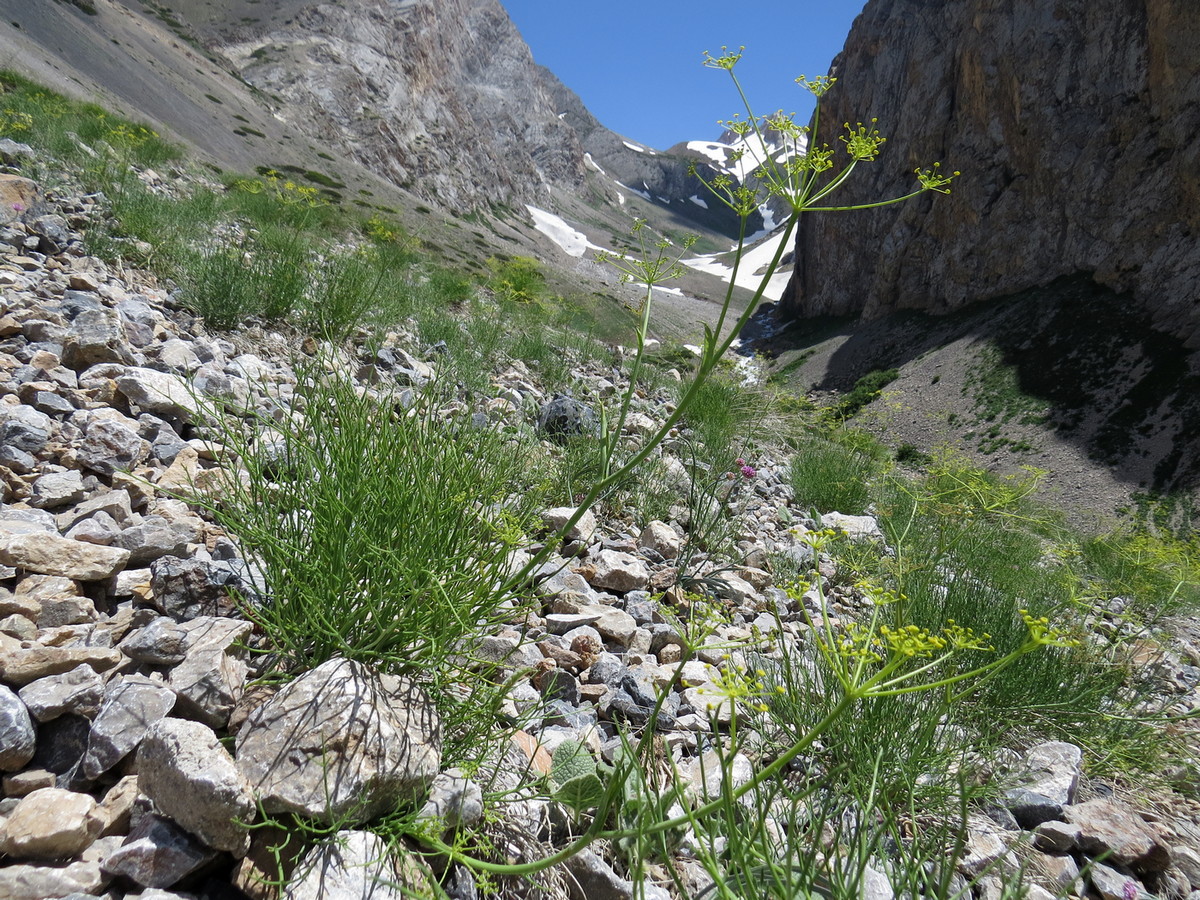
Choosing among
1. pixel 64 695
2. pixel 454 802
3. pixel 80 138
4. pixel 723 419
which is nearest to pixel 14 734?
pixel 64 695

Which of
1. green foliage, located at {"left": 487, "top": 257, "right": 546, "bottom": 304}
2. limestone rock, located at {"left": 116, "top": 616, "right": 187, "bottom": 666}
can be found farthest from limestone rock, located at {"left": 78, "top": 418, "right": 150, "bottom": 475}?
green foliage, located at {"left": 487, "top": 257, "right": 546, "bottom": 304}

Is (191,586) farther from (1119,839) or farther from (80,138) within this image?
(80,138)

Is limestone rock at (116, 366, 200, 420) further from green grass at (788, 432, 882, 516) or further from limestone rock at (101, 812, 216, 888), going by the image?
green grass at (788, 432, 882, 516)

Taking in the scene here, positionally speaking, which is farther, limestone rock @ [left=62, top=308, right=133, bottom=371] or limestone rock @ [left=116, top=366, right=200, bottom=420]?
limestone rock @ [left=62, top=308, right=133, bottom=371]

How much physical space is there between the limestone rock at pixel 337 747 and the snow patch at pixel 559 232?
298ft

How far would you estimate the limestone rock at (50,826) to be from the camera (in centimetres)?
104

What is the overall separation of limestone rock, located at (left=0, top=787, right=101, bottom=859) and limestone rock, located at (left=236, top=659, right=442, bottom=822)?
25 centimetres

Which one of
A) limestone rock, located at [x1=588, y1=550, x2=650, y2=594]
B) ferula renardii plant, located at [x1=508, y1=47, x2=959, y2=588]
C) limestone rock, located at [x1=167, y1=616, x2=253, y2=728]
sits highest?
ferula renardii plant, located at [x1=508, y1=47, x2=959, y2=588]

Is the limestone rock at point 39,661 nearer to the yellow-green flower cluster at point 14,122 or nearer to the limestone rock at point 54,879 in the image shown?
the limestone rock at point 54,879

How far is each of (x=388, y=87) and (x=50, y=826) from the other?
77569 millimetres

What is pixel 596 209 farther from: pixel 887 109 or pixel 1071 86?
pixel 1071 86

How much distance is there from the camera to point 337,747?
1229 mm

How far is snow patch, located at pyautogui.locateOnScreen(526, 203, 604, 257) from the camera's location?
91062 mm

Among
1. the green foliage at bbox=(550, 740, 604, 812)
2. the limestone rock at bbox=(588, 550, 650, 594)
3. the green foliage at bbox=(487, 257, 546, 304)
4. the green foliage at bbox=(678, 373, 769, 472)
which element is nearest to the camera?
the green foliage at bbox=(550, 740, 604, 812)
